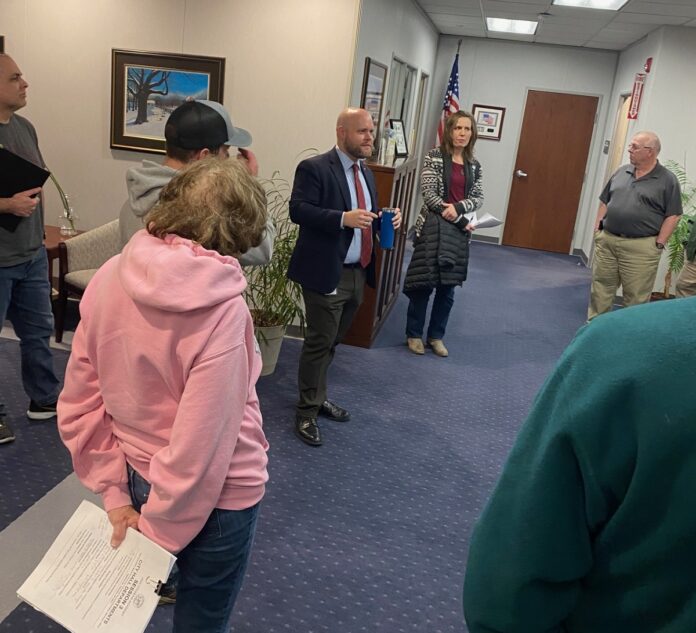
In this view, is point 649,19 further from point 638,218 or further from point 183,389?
point 183,389

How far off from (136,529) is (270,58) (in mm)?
3489

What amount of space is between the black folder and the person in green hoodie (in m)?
2.33

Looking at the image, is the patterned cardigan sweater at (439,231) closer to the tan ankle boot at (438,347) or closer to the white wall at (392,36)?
the tan ankle boot at (438,347)

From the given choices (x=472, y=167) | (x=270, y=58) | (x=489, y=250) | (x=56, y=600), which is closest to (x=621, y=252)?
(x=472, y=167)

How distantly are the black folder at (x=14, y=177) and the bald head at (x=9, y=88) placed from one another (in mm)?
204

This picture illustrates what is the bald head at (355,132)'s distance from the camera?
9.62 feet

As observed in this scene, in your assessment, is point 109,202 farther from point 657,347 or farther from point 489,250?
point 489,250

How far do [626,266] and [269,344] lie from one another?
2.73 meters

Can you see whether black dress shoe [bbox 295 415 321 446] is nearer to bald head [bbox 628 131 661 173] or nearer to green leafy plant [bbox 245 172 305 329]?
green leafy plant [bbox 245 172 305 329]

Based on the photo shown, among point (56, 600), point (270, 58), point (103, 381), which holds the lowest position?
point (56, 600)

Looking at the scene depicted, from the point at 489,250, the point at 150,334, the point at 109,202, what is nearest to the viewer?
the point at 150,334

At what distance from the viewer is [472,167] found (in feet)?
14.1

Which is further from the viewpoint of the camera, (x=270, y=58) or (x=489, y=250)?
(x=489, y=250)

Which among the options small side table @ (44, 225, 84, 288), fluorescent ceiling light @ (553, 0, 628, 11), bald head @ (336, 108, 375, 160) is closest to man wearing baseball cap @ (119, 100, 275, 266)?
bald head @ (336, 108, 375, 160)
